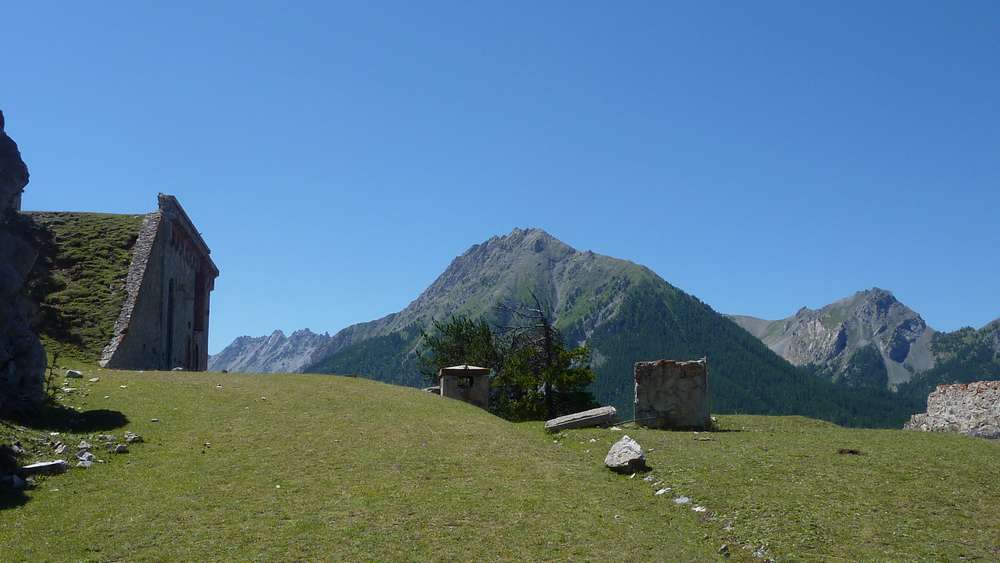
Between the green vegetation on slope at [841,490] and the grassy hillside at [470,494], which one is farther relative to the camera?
the grassy hillside at [470,494]

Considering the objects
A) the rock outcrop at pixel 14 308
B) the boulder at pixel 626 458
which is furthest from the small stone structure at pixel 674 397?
the rock outcrop at pixel 14 308

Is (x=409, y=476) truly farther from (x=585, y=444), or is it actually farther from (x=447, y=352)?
(x=447, y=352)

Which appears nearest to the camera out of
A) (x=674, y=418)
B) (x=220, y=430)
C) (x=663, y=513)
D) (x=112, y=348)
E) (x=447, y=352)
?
(x=663, y=513)

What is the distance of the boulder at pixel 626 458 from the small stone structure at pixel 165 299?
3354cm

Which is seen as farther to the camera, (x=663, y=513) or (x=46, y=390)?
(x=46, y=390)

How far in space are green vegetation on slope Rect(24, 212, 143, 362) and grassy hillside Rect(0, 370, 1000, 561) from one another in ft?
65.3

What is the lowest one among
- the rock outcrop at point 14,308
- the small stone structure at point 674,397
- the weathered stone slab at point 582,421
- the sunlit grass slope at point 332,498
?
the sunlit grass slope at point 332,498

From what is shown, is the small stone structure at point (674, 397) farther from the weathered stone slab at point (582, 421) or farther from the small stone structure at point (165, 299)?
the small stone structure at point (165, 299)

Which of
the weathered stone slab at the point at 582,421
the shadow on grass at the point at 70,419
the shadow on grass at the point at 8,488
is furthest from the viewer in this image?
the weathered stone slab at the point at 582,421

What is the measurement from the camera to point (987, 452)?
1098 inches

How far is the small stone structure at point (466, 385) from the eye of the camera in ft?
150

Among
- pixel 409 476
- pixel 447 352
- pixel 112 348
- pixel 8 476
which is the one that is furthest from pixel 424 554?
pixel 447 352

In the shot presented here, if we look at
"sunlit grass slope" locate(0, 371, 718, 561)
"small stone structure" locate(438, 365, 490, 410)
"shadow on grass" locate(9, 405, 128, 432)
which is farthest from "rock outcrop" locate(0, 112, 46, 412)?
"small stone structure" locate(438, 365, 490, 410)

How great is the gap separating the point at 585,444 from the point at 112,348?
32481 millimetres
